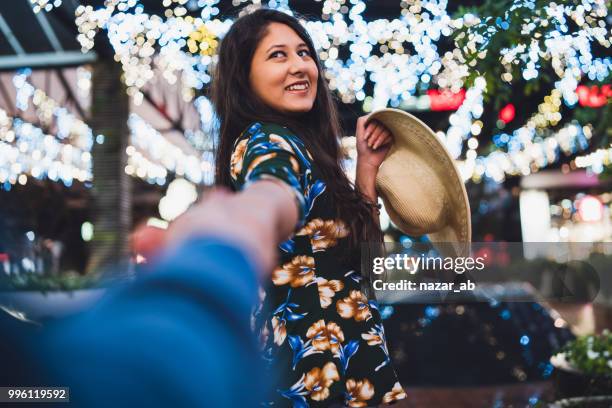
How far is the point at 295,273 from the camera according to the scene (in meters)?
1.18

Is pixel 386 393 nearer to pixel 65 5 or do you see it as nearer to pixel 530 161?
pixel 65 5

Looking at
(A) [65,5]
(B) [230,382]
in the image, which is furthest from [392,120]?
(A) [65,5]

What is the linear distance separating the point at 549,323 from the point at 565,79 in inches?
181

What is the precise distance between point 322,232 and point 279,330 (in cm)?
21

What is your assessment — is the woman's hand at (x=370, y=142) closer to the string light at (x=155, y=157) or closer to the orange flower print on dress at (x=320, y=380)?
the orange flower print on dress at (x=320, y=380)

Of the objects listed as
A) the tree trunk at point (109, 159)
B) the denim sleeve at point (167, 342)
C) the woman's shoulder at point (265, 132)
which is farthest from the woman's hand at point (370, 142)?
the tree trunk at point (109, 159)

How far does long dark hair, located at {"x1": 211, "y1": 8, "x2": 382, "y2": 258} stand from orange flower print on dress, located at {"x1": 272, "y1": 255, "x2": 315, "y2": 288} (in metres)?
0.13

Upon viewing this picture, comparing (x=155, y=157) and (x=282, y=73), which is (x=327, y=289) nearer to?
(x=282, y=73)

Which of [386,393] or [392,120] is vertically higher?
[392,120]

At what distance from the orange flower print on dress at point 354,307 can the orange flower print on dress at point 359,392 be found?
119 millimetres

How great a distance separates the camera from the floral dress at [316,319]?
111 cm

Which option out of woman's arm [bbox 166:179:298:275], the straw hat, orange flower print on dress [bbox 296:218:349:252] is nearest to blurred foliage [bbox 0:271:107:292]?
the straw hat

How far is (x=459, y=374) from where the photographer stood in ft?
20.1

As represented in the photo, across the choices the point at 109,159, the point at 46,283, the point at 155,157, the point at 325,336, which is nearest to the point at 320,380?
the point at 325,336
